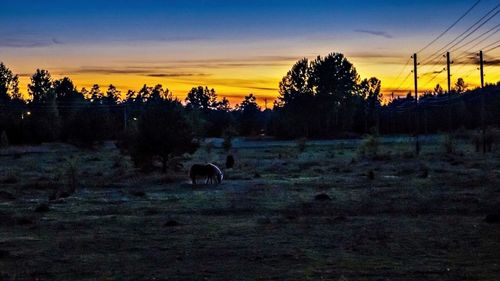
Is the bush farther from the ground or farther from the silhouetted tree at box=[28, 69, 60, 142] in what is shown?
the silhouetted tree at box=[28, 69, 60, 142]

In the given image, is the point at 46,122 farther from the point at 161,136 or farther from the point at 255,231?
the point at 255,231

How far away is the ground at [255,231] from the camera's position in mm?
11078

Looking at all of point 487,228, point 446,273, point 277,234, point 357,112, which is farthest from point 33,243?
point 357,112

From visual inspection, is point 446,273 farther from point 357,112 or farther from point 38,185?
point 357,112

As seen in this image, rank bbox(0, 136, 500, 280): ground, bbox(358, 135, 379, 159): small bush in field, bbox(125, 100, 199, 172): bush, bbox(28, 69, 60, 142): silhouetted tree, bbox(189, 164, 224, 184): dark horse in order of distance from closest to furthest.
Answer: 1. bbox(0, 136, 500, 280): ground
2. bbox(189, 164, 224, 184): dark horse
3. bbox(125, 100, 199, 172): bush
4. bbox(358, 135, 379, 159): small bush in field
5. bbox(28, 69, 60, 142): silhouetted tree

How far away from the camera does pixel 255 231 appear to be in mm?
15586

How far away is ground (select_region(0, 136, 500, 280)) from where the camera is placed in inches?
436

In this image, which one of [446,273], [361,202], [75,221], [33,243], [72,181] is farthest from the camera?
[72,181]

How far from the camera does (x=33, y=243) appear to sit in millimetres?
14172

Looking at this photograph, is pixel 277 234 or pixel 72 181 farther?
pixel 72 181

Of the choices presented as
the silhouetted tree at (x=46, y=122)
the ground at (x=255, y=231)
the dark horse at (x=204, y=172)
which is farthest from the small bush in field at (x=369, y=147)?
the silhouetted tree at (x=46, y=122)

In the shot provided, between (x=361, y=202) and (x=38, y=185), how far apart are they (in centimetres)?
1551

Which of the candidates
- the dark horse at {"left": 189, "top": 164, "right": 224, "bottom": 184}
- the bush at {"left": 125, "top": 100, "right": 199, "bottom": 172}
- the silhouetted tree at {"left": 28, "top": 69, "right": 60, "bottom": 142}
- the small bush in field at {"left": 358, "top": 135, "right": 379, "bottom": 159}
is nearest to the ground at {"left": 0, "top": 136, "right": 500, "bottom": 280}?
the dark horse at {"left": 189, "top": 164, "right": 224, "bottom": 184}

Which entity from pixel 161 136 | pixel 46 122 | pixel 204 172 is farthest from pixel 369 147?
pixel 46 122
